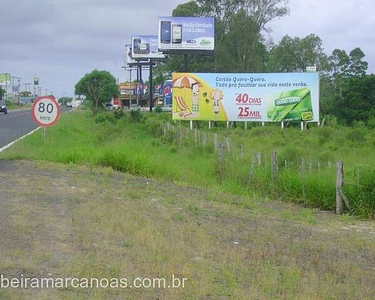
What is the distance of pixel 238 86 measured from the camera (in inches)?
1422

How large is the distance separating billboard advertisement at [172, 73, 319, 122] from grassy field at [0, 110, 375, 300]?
2005 centimetres

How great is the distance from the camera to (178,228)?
8.03 meters

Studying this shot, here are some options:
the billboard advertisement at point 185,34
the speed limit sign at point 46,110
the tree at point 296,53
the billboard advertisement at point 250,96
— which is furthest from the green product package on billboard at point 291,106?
the tree at point 296,53

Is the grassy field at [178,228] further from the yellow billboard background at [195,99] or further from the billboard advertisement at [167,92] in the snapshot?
the billboard advertisement at [167,92]

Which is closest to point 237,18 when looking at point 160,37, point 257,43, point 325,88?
point 257,43

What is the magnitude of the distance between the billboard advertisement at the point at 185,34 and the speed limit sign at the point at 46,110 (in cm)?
2984

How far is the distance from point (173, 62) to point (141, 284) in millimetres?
62571

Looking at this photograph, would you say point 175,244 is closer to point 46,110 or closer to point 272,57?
point 46,110

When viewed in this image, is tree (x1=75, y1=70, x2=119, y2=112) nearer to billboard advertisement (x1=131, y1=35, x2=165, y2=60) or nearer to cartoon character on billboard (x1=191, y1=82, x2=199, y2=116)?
billboard advertisement (x1=131, y1=35, x2=165, y2=60)

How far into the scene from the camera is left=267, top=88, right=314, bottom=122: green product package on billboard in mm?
36019

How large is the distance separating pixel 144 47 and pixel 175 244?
6402 cm

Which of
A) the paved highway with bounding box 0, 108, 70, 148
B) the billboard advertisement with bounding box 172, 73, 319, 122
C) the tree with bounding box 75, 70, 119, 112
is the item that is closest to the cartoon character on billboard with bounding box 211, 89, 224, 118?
the billboard advertisement with bounding box 172, 73, 319, 122

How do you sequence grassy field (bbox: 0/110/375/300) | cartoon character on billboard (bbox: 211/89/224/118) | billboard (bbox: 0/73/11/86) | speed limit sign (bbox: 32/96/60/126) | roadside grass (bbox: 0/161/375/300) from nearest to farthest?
roadside grass (bbox: 0/161/375/300), grassy field (bbox: 0/110/375/300), speed limit sign (bbox: 32/96/60/126), cartoon character on billboard (bbox: 211/89/224/118), billboard (bbox: 0/73/11/86)

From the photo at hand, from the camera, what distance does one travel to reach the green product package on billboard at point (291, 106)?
3602 cm
